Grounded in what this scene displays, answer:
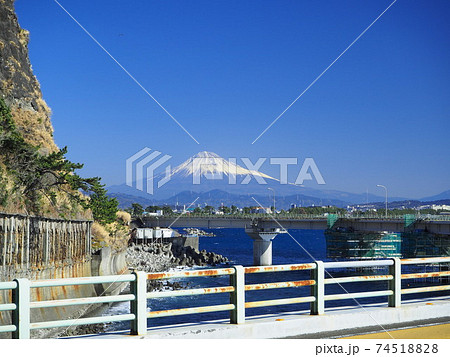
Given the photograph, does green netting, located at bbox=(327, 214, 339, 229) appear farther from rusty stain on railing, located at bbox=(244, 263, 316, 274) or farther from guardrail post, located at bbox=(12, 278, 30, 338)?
guardrail post, located at bbox=(12, 278, 30, 338)

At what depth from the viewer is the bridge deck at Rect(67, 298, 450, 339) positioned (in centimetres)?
979

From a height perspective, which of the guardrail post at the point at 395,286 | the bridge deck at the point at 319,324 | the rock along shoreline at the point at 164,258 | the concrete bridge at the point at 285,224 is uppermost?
the guardrail post at the point at 395,286

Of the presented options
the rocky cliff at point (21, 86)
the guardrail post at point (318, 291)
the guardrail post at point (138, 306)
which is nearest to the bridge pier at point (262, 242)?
the rocky cliff at point (21, 86)

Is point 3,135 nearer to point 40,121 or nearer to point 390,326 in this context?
point 40,121

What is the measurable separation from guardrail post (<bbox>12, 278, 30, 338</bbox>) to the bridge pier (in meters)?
83.2

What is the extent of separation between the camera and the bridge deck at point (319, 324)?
32.1 ft

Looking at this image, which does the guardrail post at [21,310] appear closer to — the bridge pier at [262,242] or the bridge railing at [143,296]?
the bridge railing at [143,296]

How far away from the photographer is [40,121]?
50.3 m

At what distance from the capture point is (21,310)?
28.4ft

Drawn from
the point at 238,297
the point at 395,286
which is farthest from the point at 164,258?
the point at 238,297

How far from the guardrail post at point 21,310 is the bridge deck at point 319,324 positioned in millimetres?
1040

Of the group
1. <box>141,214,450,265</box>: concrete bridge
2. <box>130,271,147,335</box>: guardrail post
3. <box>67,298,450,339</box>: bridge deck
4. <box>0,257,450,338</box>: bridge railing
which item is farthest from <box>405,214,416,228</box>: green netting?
<box>130,271,147,335</box>: guardrail post

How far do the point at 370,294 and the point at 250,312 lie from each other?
3189 cm
